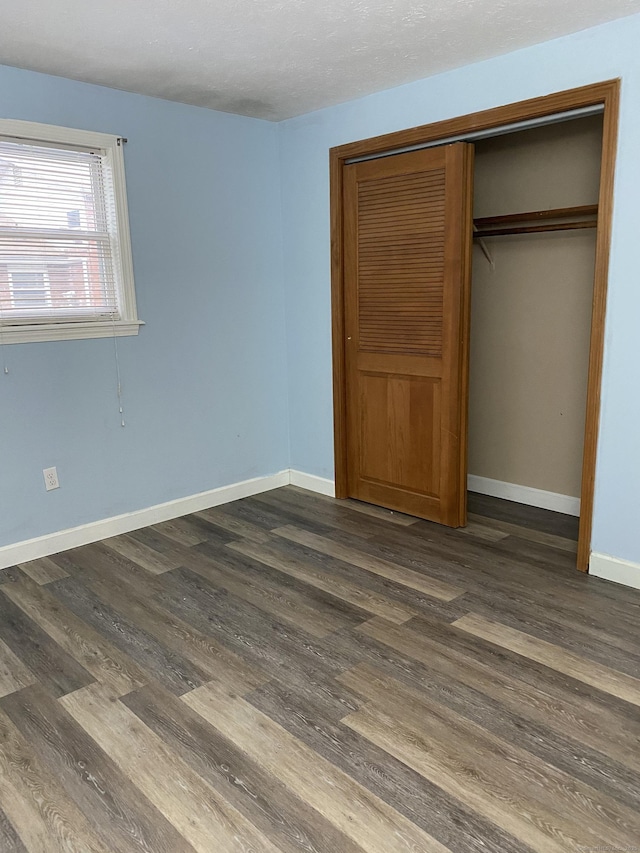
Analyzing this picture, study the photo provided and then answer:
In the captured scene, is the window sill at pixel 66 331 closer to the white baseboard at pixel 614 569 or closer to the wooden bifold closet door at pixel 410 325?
the wooden bifold closet door at pixel 410 325

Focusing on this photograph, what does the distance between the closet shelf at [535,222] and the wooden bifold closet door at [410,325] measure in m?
0.54

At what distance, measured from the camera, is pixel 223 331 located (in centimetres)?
407

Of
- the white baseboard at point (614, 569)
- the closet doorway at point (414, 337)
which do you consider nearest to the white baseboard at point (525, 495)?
the closet doorway at point (414, 337)

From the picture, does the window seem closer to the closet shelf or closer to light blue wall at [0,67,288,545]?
light blue wall at [0,67,288,545]

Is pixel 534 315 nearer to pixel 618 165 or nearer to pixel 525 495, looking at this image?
pixel 525 495

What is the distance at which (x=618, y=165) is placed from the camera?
2742mm

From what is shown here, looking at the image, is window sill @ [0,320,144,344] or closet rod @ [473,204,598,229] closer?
window sill @ [0,320,144,344]

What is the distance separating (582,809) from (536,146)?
340cm

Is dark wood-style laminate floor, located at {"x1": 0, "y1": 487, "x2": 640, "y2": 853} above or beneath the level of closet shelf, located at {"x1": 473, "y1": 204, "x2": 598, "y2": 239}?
beneath

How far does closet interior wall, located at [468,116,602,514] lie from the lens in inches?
146

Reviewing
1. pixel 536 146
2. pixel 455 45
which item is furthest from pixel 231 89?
pixel 536 146

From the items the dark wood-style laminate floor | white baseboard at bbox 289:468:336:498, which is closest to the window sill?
the dark wood-style laminate floor

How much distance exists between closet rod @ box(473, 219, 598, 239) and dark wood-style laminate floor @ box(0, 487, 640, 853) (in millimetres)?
1711

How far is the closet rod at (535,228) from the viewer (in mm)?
3582
